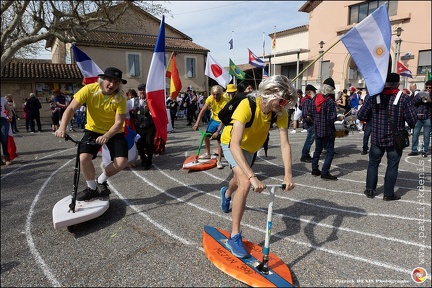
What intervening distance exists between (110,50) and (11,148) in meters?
18.4

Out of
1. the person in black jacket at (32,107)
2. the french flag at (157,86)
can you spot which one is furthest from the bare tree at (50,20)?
the french flag at (157,86)

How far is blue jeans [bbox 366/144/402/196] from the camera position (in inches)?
180

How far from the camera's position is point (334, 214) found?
13.9 ft

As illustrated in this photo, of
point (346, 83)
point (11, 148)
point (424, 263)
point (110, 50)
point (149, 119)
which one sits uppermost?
point (110, 50)

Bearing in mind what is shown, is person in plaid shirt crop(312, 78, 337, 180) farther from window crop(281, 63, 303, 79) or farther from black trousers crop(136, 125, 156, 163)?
window crop(281, 63, 303, 79)

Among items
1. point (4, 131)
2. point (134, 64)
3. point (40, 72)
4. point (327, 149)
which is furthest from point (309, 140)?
point (40, 72)

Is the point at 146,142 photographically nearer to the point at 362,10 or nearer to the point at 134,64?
the point at 134,64

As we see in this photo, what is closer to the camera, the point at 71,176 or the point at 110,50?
the point at 71,176

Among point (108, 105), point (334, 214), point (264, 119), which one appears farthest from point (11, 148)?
point (334, 214)

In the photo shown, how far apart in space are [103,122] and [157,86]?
5.05 ft

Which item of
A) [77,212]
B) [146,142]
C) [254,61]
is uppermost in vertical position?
[254,61]

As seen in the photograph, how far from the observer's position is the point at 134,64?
25062 millimetres

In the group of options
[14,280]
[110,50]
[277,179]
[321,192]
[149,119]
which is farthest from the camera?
[110,50]

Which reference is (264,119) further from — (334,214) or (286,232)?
(334,214)
